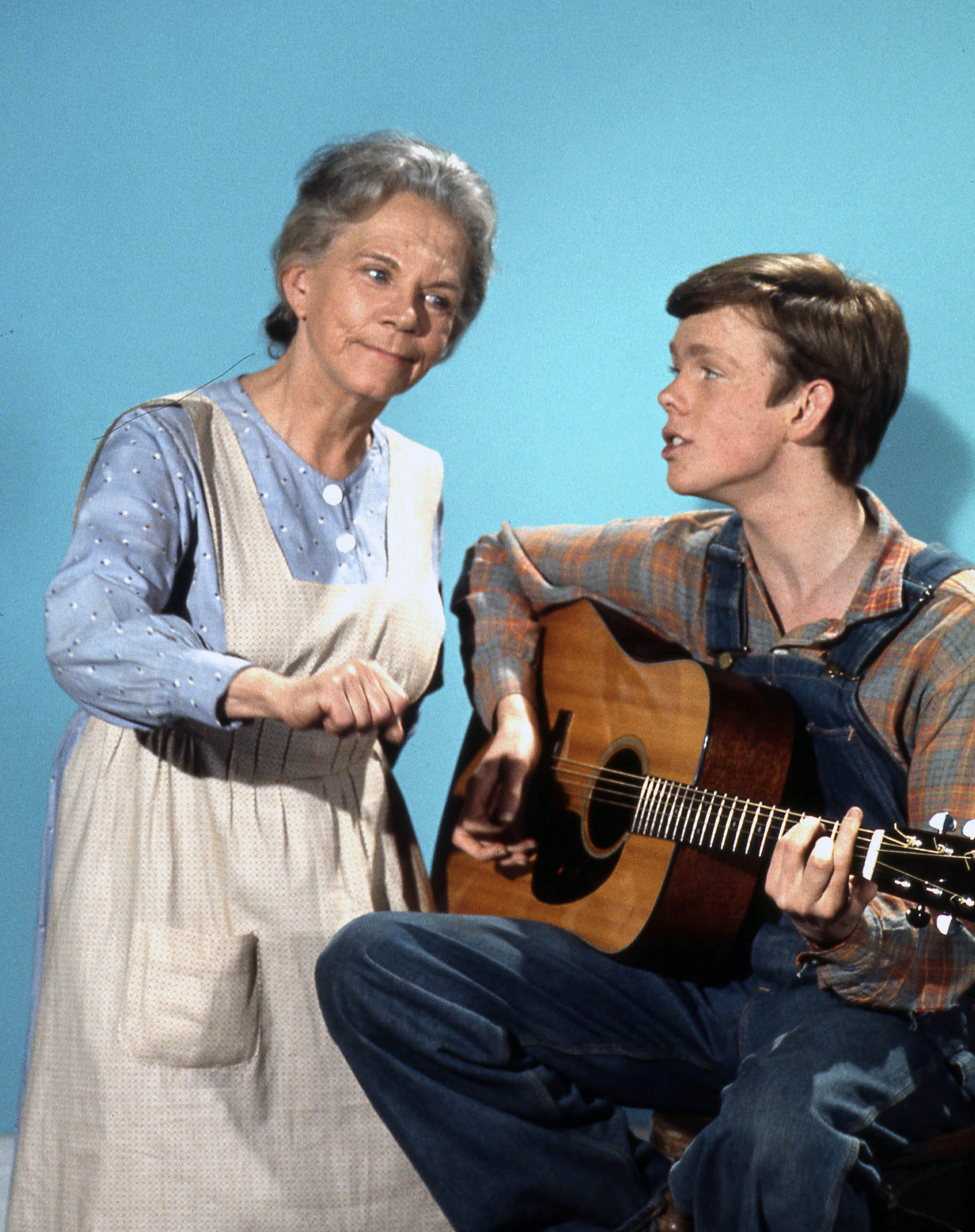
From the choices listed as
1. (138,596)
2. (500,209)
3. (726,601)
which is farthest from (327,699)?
(500,209)

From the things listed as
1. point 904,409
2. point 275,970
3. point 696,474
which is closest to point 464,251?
point 696,474

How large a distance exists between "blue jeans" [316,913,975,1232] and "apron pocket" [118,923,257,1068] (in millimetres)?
113

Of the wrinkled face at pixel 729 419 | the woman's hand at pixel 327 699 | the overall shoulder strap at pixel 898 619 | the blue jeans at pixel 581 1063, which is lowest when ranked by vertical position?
the blue jeans at pixel 581 1063

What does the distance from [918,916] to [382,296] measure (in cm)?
110

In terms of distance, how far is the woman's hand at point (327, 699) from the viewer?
1533 mm

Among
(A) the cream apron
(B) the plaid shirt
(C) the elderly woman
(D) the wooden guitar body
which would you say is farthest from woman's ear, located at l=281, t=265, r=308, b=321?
(D) the wooden guitar body

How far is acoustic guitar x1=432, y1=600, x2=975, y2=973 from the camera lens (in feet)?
5.41

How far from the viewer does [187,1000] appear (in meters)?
1.71

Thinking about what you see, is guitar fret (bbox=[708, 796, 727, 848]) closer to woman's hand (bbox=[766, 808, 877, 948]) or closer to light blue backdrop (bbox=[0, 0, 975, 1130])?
woman's hand (bbox=[766, 808, 877, 948])

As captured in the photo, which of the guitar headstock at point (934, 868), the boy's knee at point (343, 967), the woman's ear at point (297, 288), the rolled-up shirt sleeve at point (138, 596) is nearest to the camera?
the guitar headstock at point (934, 868)

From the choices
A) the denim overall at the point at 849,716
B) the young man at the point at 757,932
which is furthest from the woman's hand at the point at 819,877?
the denim overall at the point at 849,716

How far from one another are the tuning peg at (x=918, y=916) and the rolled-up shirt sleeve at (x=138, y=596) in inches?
31.8

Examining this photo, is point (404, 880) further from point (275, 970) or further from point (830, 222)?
point (830, 222)

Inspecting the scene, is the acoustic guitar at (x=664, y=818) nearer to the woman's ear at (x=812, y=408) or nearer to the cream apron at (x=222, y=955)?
the cream apron at (x=222, y=955)
